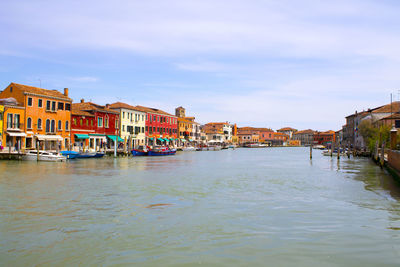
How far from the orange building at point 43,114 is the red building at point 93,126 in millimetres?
1592

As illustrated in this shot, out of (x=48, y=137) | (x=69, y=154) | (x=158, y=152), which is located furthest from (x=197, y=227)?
(x=158, y=152)

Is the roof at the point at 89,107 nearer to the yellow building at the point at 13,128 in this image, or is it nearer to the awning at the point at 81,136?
the awning at the point at 81,136

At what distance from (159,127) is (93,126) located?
2287cm

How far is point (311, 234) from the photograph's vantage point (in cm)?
933

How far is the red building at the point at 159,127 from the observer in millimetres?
70750

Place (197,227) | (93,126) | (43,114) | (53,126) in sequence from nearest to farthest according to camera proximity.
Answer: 1. (197,227)
2. (43,114)
3. (53,126)
4. (93,126)

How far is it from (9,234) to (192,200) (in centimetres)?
681

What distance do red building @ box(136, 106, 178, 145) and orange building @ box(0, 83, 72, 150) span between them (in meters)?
22.5

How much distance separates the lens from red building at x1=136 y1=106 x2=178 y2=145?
70.8 m

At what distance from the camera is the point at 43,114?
44.1m

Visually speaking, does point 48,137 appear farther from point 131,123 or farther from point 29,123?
point 131,123

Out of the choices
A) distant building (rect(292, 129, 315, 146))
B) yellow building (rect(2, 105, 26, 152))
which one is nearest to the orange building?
yellow building (rect(2, 105, 26, 152))

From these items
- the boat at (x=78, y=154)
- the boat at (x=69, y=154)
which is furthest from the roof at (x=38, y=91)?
the boat at (x=78, y=154)

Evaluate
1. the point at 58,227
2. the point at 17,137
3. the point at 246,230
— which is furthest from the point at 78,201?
the point at 17,137
